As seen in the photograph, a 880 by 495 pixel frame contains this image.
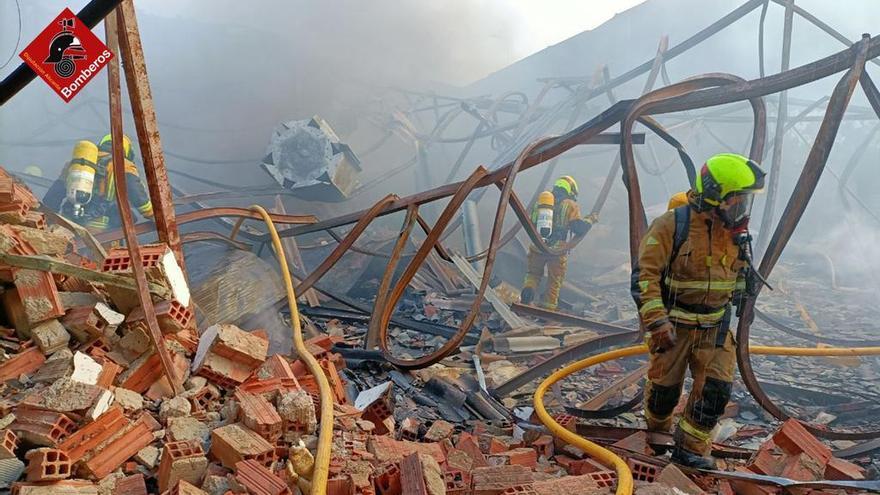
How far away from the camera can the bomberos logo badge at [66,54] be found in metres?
2.30

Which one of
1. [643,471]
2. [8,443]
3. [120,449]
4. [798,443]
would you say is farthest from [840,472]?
[8,443]

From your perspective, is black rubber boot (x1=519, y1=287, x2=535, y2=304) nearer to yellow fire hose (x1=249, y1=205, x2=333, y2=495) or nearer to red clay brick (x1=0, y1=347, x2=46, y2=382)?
yellow fire hose (x1=249, y1=205, x2=333, y2=495)

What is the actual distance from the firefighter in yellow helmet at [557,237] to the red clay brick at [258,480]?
5.89 m

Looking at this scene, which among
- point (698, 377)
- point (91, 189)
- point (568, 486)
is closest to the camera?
point (568, 486)

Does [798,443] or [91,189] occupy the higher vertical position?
[91,189]

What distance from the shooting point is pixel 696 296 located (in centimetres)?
349

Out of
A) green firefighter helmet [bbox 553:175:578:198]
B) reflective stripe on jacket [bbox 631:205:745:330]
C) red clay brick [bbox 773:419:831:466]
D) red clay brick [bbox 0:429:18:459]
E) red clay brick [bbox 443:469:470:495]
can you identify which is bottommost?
red clay brick [bbox 443:469:470:495]

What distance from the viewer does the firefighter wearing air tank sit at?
3.38 metres

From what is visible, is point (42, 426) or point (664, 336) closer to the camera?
point (42, 426)

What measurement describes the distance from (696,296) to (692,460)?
3.15ft

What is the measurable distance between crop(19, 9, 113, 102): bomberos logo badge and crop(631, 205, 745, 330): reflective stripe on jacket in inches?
119

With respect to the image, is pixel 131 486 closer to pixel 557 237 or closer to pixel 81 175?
pixel 81 175

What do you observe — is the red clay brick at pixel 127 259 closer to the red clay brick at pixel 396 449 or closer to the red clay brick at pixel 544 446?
the red clay brick at pixel 396 449

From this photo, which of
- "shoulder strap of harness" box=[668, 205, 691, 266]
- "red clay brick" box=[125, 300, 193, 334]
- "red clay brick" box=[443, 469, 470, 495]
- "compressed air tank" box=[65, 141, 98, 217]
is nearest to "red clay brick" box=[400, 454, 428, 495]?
"red clay brick" box=[443, 469, 470, 495]
